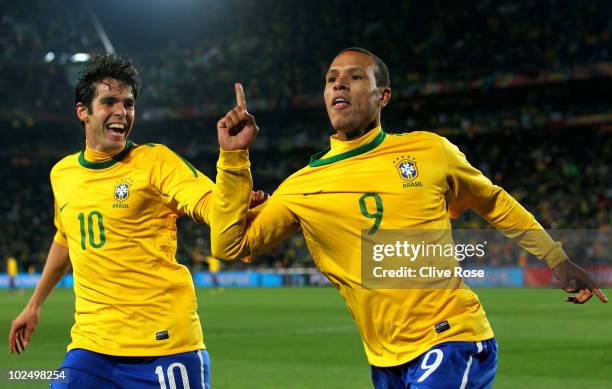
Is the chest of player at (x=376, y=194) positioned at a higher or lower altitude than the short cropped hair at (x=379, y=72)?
lower

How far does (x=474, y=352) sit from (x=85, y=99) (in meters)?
2.39

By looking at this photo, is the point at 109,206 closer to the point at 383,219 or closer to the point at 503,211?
the point at 383,219

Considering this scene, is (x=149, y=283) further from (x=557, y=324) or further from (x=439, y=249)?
(x=557, y=324)

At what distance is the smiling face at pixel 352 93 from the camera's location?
383cm

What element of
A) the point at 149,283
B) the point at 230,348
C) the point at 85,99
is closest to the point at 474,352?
the point at 149,283

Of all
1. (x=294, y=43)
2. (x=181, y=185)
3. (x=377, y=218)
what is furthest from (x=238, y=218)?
(x=294, y=43)

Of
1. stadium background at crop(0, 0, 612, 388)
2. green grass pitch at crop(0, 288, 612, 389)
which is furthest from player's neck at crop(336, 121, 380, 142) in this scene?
stadium background at crop(0, 0, 612, 388)

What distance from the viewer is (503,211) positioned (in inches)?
158

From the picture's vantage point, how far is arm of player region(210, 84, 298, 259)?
3471mm

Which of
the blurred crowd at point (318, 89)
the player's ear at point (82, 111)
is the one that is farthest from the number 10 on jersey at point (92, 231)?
the blurred crowd at point (318, 89)

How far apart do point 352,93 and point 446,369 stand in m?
1.18

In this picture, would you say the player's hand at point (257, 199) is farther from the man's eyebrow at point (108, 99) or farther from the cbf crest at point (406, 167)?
the man's eyebrow at point (108, 99)

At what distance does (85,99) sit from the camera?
4.82 meters

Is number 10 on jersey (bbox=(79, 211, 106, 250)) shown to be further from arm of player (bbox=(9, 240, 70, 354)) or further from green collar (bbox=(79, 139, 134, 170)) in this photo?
arm of player (bbox=(9, 240, 70, 354))
